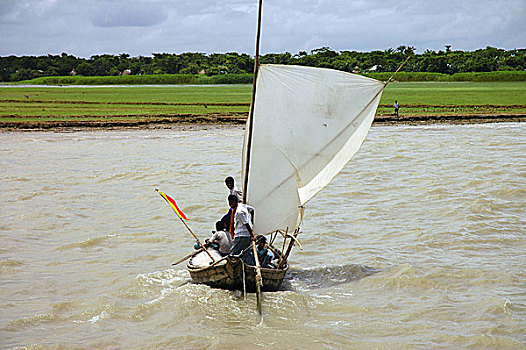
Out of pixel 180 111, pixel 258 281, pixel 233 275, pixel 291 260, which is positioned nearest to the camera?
pixel 258 281

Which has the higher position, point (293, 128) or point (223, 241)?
point (293, 128)

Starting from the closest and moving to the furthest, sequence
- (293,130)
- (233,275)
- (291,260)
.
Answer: (233,275) < (293,130) < (291,260)

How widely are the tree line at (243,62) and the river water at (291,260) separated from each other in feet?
247

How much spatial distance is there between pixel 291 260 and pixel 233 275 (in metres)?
2.68

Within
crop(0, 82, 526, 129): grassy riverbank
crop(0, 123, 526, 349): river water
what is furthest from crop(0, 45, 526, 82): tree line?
crop(0, 123, 526, 349): river water

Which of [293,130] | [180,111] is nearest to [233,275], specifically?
[293,130]

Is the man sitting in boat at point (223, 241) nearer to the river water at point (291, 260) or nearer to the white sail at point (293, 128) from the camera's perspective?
the white sail at point (293, 128)

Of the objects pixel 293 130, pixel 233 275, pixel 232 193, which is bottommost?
pixel 233 275

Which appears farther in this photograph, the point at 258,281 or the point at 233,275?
the point at 233,275

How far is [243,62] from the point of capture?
374ft

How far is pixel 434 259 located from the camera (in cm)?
1155

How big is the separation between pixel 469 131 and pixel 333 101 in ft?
76.6

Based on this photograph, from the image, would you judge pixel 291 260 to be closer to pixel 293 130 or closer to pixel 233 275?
pixel 233 275

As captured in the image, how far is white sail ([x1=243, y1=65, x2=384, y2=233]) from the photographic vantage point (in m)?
9.84
